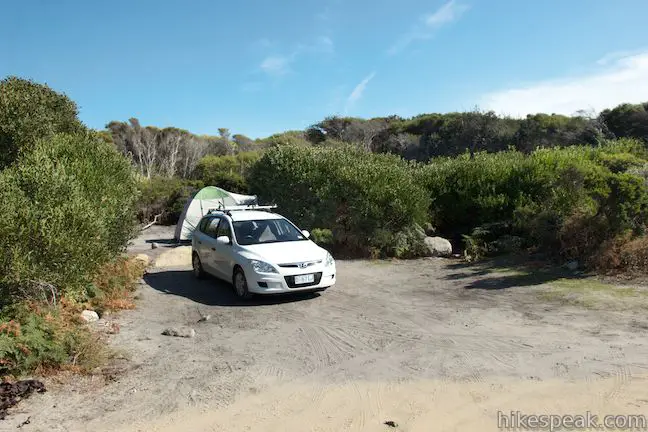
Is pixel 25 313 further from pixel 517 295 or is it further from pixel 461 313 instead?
pixel 517 295

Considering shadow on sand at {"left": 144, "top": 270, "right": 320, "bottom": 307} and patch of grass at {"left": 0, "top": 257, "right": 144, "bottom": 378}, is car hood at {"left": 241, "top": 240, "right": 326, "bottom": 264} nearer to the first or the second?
shadow on sand at {"left": 144, "top": 270, "right": 320, "bottom": 307}

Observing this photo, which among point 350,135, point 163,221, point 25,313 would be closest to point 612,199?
point 25,313

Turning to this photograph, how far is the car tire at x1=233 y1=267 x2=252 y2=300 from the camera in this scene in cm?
993

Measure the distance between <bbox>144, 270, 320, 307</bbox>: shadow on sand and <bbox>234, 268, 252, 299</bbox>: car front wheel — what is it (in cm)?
12

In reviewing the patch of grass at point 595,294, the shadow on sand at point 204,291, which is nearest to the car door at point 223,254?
the shadow on sand at point 204,291

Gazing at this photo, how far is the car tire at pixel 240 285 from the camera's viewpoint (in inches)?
391

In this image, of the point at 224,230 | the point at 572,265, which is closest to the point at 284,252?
the point at 224,230

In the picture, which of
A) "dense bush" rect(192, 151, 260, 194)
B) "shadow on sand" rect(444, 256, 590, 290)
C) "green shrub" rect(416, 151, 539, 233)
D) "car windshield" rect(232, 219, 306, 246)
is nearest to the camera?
"car windshield" rect(232, 219, 306, 246)

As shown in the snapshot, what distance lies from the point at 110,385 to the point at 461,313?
5.34m

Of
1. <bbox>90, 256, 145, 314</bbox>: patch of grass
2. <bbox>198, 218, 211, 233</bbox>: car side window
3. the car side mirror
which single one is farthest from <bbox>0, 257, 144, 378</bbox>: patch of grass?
<bbox>198, 218, 211, 233</bbox>: car side window

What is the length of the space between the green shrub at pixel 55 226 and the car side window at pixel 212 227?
5.32 feet

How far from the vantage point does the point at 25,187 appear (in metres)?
8.98

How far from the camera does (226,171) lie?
37.0m

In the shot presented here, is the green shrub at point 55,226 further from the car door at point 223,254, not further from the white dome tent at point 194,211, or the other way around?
the white dome tent at point 194,211
